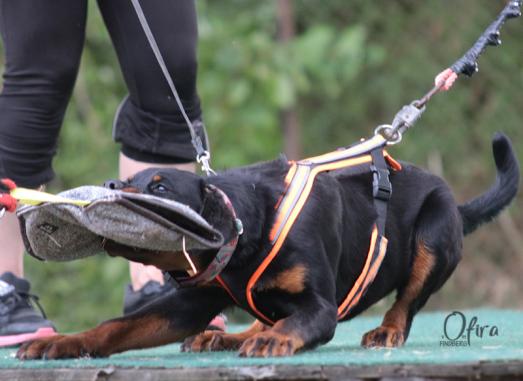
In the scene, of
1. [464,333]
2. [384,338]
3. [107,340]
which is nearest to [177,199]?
[107,340]

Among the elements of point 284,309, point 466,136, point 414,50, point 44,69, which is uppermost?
point 44,69

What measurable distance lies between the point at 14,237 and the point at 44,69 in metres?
0.58

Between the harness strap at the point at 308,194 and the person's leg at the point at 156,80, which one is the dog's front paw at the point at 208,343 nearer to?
the harness strap at the point at 308,194

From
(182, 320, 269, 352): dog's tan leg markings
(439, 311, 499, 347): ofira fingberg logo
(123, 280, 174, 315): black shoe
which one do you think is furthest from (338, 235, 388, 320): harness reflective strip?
(123, 280, 174, 315): black shoe

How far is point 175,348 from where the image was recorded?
12.1ft

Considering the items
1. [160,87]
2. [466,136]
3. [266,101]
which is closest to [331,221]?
[160,87]

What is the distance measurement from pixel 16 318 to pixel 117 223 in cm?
113

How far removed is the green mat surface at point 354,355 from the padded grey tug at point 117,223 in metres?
0.30

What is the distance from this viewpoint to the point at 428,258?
3465mm

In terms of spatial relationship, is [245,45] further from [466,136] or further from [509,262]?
[509,262]

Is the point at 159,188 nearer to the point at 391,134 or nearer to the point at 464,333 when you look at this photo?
the point at 391,134

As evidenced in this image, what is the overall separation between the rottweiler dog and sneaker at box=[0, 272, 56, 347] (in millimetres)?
470

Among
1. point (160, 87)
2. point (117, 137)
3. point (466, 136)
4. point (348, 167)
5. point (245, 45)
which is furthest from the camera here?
point (466, 136)

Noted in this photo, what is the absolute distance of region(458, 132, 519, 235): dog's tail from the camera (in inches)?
154
